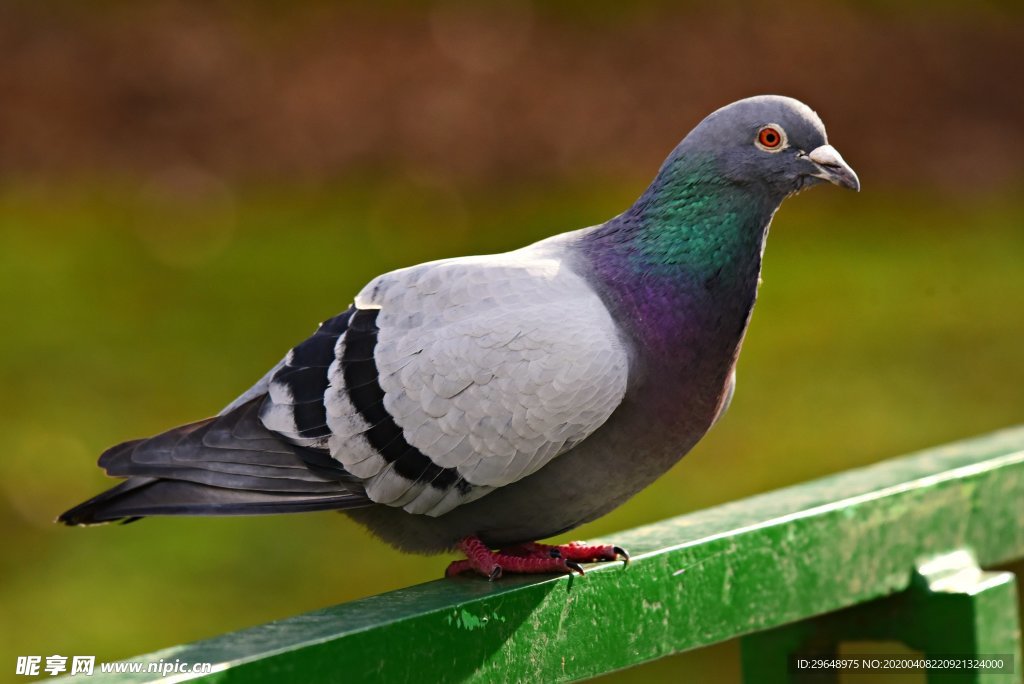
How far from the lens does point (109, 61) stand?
11.3 meters

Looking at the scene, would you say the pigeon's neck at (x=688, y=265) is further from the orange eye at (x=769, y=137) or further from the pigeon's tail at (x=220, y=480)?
the pigeon's tail at (x=220, y=480)

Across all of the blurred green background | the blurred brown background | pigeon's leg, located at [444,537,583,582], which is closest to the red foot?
pigeon's leg, located at [444,537,583,582]

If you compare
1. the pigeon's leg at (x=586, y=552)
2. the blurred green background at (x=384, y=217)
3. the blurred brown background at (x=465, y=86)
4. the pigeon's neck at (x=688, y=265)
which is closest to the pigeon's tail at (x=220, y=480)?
the pigeon's leg at (x=586, y=552)

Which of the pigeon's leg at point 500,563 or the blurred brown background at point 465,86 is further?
the blurred brown background at point 465,86

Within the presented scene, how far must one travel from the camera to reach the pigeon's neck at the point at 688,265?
9.26ft

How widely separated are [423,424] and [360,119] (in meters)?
9.16

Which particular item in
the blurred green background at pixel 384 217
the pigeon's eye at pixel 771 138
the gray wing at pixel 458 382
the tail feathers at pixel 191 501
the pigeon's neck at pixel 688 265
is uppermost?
the blurred green background at pixel 384 217

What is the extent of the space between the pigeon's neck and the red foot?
1.33 feet

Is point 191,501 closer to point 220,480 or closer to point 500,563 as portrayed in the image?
point 220,480

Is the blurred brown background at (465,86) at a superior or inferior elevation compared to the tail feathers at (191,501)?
superior

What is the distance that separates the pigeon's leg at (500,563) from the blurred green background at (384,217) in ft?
10.8

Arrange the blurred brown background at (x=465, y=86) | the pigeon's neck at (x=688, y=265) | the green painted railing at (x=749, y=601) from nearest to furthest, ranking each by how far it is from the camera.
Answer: the green painted railing at (x=749, y=601) < the pigeon's neck at (x=688, y=265) < the blurred brown background at (x=465, y=86)

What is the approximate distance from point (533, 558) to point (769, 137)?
0.97 m

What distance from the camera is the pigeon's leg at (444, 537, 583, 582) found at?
109 inches
